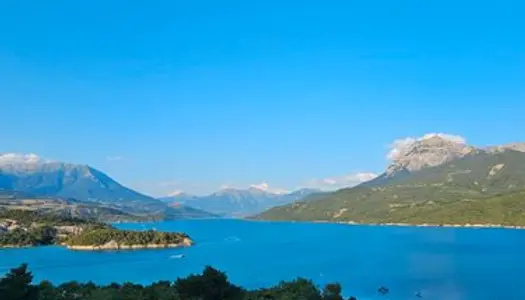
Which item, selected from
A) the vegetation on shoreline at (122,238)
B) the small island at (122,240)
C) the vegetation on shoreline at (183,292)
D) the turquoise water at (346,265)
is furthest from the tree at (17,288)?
the vegetation on shoreline at (122,238)

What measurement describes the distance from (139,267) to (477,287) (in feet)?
236

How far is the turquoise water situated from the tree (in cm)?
5542

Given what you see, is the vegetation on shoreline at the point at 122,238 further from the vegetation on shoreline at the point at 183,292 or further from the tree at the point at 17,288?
the tree at the point at 17,288

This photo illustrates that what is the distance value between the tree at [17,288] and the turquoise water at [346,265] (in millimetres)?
55419

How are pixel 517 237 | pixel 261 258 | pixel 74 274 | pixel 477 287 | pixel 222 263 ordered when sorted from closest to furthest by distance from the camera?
pixel 477 287, pixel 74 274, pixel 222 263, pixel 261 258, pixel 517 237

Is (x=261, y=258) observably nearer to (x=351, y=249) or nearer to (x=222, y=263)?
(x=222, y=263)

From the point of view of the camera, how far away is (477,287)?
94.2 metres

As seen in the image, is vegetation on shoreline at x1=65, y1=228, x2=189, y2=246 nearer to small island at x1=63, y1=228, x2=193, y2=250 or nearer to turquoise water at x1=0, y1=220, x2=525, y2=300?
small island at x1=63, y1=228, x2=193, y2=250

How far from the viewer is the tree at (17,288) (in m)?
38.5

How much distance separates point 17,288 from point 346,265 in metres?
97.0

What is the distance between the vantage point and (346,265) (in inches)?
5054

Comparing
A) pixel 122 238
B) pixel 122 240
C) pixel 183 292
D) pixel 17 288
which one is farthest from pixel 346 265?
pixel 17 288

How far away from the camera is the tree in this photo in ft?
126

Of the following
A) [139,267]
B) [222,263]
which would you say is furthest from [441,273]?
[139,267]
